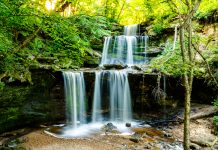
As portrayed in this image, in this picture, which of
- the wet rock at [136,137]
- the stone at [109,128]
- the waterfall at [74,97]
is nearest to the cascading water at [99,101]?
the waterfall at [74,97]

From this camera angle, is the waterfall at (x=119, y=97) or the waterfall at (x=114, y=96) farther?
the waterfall at (x=119, y=97)

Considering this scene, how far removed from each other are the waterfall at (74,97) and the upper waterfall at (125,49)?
443cm

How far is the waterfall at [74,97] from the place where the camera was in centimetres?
1182

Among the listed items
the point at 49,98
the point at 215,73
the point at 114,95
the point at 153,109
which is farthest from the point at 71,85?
the point at 215,73

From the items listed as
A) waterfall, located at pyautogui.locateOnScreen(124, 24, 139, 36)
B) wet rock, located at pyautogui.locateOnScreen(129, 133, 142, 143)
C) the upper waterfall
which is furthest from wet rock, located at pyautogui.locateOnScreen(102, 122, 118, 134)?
waterfall, located at pyautogui.locateOnScreen(124, 24, 139, 36)

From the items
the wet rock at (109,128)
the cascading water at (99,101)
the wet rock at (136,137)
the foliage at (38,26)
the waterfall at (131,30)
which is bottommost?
the wet rock at (136,137)

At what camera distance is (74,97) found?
1208 cm

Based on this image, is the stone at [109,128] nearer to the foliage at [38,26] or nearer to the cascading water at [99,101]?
the cascading water at [99,101]

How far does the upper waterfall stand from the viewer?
16.4 meters

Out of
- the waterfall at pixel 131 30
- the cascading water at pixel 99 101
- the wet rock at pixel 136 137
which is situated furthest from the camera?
the waterfall at pixel 131 30

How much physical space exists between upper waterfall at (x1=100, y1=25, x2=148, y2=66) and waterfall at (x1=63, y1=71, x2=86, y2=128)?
443 cm

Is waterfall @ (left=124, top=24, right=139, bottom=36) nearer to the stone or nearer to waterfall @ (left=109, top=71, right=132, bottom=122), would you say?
waterfall @ (left=109, top=71, right=132, bottom=122)

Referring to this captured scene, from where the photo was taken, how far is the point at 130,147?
885 centimetres

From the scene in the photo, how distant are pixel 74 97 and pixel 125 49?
612cm
